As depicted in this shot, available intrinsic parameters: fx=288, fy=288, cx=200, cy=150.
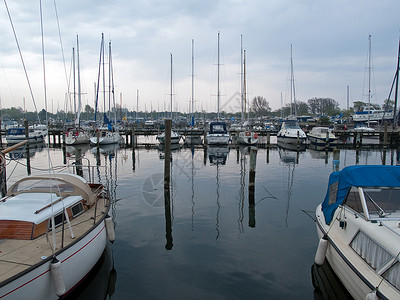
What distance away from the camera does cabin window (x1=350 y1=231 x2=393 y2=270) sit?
18.4 feet

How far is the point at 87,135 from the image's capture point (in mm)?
44062

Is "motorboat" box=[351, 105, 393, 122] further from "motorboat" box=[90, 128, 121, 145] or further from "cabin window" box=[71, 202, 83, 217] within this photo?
"cabin window" box=[71, 202, 83, 217]

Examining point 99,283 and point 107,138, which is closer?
point 99,283

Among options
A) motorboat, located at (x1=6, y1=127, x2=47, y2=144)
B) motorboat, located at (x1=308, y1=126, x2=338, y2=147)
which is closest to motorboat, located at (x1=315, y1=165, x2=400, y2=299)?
motorboat, located at (x1=308, y1=126, x2=338, y2=147)

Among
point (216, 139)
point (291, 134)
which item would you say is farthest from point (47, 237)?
point (291, 134)

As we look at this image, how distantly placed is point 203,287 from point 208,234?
128 inches

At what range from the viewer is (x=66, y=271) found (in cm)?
630

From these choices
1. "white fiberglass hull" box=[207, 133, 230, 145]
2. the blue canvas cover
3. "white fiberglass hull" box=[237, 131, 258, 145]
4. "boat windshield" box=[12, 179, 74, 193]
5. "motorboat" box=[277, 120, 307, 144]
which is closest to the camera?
the blue canvas cover

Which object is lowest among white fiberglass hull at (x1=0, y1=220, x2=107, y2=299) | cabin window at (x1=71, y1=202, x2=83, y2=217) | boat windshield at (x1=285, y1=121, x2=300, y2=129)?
white fiberglass hull at (x1=0, y1=220, x2=107, y2=299)

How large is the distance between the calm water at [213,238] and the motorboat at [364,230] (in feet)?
4.08

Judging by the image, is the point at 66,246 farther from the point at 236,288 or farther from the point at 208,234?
the point at 208,234

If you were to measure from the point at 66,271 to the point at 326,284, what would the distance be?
6.33 m

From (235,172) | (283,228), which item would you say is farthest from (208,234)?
(235,172)

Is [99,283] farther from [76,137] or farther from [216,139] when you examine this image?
[76,137]
